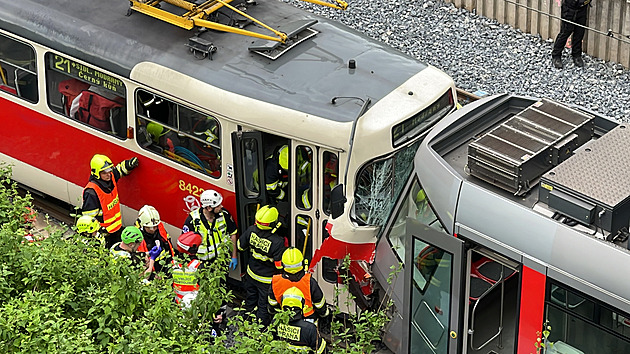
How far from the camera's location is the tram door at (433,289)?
918 cm

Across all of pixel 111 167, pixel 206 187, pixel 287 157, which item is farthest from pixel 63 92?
pixel 287 157

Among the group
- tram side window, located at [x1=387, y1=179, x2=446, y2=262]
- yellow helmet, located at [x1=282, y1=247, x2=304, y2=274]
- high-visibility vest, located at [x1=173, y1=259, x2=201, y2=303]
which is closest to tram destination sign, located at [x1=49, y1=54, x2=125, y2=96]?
high-visibility vest, located at [x1=173, y1=259, x2=201, y2=303]

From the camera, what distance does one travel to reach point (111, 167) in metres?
11.8

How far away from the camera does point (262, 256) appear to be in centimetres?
1088

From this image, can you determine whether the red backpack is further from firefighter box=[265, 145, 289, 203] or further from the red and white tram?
firefighter box=[265, 145, 289, 203]

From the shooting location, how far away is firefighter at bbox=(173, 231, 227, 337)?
10.3 meters

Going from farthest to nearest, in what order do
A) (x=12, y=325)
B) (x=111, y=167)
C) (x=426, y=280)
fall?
(x=111, y=167) → (x=426, y=280) → (x=12, y=325)

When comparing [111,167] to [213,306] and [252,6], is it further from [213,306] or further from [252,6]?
[213,306]

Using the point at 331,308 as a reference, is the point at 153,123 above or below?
above

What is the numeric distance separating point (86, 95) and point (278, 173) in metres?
2.53

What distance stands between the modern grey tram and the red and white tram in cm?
74

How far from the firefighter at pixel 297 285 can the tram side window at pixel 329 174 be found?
40.1 inches

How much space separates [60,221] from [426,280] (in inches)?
221

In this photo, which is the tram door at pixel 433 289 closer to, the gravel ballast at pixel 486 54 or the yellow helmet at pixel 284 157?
the yellow helmet at pixel 284 157
